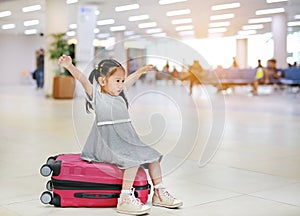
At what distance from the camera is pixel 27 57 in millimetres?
36281

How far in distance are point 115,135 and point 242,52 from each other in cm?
3104

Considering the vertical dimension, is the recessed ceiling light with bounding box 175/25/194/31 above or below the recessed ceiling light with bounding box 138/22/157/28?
above

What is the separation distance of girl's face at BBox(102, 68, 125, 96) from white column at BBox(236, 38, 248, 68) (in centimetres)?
2955

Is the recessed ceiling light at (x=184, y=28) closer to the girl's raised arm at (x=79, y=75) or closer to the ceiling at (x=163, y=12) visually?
the ceiling at (x=163, y=12)

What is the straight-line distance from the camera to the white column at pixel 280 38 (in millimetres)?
24922

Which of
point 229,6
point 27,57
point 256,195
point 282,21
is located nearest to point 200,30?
point 282,21

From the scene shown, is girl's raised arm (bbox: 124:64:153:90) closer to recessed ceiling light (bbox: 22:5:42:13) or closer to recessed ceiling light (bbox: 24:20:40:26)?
recessed ceiling light (bbox: 22:5:42:13)

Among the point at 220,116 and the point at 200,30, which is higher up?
the point at 200,30

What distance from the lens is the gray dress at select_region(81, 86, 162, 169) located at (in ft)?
10.1

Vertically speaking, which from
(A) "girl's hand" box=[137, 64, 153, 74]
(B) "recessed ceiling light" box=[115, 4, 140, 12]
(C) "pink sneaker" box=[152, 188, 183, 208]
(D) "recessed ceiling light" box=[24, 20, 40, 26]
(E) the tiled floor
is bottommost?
(E) the tiled floor

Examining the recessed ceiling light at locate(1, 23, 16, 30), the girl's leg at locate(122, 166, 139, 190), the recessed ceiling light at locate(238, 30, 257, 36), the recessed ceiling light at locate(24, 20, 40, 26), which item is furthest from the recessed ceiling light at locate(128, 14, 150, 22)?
the girl's leg at locate(122, 166, 139, 190)

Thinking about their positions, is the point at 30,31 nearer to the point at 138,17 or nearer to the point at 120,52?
the point at 138,17

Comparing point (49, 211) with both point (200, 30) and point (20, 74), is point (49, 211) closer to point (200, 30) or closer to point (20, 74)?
point (200, 30)

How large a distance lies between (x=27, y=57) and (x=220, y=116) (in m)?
29.1
